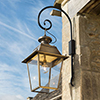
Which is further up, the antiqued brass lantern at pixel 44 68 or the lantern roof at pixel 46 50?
the lantern roof at pixel 46 50

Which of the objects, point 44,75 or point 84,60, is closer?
point 44,75

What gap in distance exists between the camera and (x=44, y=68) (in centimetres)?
310

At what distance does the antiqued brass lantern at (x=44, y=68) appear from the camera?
9.94 ft

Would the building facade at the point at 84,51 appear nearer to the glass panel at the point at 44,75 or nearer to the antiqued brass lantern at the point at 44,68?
the antiqued brass lantern at the point at 44,68

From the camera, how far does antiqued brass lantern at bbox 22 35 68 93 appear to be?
3.03 metres

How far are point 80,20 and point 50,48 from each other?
2.20 ft

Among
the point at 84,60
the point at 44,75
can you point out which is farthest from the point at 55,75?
the point at 84,60

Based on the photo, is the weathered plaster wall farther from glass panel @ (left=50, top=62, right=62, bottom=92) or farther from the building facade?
glass panel @ (left=50, top=62, right=62, bottom=92)

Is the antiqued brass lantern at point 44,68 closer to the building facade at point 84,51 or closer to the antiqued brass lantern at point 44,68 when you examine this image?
the antiqued brass lantern at point 44,68

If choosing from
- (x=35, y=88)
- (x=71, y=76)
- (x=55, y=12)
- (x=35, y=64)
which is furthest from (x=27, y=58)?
(x=55, y=12)

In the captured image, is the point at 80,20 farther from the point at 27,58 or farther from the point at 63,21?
the point at 27,58

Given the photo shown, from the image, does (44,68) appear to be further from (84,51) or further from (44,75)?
(84,51)

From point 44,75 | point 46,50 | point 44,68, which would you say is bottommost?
point 44,75

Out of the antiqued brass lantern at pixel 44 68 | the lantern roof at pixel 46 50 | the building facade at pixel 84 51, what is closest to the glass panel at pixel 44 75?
the antiqued brass lantern at pixel 44 68
